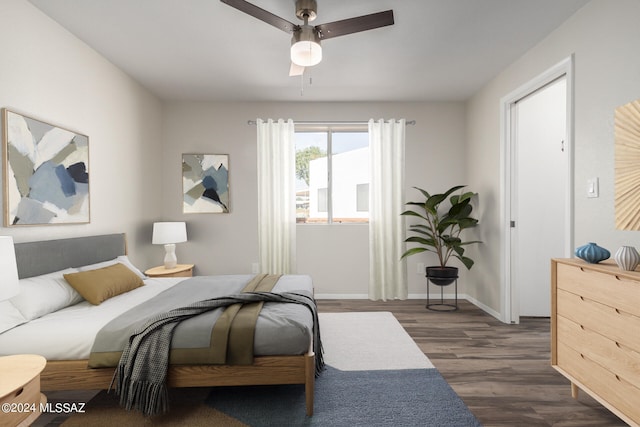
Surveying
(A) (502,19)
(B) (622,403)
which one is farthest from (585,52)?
(B) (622,403)

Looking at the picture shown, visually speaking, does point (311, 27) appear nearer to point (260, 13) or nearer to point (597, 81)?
point (260, 13)

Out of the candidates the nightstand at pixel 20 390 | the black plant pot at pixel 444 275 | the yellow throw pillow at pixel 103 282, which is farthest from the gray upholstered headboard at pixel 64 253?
the black plant pot at pixel 444 275

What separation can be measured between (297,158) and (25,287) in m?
3.34

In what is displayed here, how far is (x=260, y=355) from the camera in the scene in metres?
1.95

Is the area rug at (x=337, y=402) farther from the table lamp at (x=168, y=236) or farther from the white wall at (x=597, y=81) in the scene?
the table lamp at (x=168, y=236)

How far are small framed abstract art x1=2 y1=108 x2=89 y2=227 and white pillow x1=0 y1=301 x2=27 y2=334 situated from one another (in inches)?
23.8

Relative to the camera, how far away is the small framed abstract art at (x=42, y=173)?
7.43 feet

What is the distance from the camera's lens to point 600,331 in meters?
1.85

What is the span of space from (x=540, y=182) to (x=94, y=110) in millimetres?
4567

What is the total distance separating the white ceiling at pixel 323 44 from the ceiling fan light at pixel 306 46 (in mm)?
305

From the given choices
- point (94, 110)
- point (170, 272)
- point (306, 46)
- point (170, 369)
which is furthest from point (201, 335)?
point (94, 110)

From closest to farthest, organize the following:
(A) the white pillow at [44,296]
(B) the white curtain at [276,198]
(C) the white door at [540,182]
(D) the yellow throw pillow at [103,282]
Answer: (A) the white pillow at [44,296] < (D) the yellow throw pillow at [103,282] < (C) the white door at [540,182] < (B) the white curtain at [276,198]

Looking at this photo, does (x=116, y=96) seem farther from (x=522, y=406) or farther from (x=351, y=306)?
(x=522, y=406)

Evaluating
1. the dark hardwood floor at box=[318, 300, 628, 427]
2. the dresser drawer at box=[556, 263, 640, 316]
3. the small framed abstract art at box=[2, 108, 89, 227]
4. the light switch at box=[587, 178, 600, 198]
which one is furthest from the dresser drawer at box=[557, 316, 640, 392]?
the small framed abstract art at box=[2, 108, 89, 227]
